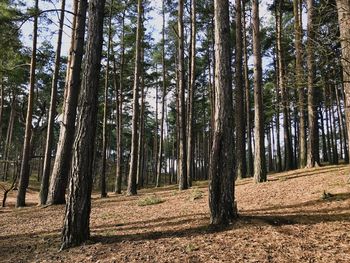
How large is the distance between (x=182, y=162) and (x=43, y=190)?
6.21 meters

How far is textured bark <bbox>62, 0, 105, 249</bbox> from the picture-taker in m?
6.22

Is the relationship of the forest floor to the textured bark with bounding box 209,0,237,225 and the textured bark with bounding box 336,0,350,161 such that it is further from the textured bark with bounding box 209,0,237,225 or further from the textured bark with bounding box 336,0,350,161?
the textured bark with bounding box 336,0,350,161

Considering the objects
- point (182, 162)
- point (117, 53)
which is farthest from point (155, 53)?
point (182, 162)

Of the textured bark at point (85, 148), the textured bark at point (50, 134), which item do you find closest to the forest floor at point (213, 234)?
the textured bark at point (85, 148)

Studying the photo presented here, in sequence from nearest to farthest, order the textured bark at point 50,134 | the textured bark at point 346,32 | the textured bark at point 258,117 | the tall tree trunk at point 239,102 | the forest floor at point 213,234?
the forest floor at point 213,234 → the textured bark at point 346,32 → the textured bark at point 258,117 → the textured bark at point 50,134 → the tall tree trunk at point 239,102

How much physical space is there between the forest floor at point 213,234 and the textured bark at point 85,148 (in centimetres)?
36

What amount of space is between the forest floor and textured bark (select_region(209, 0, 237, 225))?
1.19ft

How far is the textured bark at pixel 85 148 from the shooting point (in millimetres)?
6219

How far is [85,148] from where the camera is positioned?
6.37 meters

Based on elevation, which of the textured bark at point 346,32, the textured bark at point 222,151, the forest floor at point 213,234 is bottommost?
the forest floor at point 213,234

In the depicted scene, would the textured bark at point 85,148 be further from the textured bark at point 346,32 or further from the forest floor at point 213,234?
the textured bark at point 346,32

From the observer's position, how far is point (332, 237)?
18.5 ft

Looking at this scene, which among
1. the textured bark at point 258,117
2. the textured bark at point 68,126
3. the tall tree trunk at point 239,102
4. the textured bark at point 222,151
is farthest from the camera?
the tall tree trunk at point 239,102

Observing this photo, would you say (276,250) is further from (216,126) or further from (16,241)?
(16,241)
